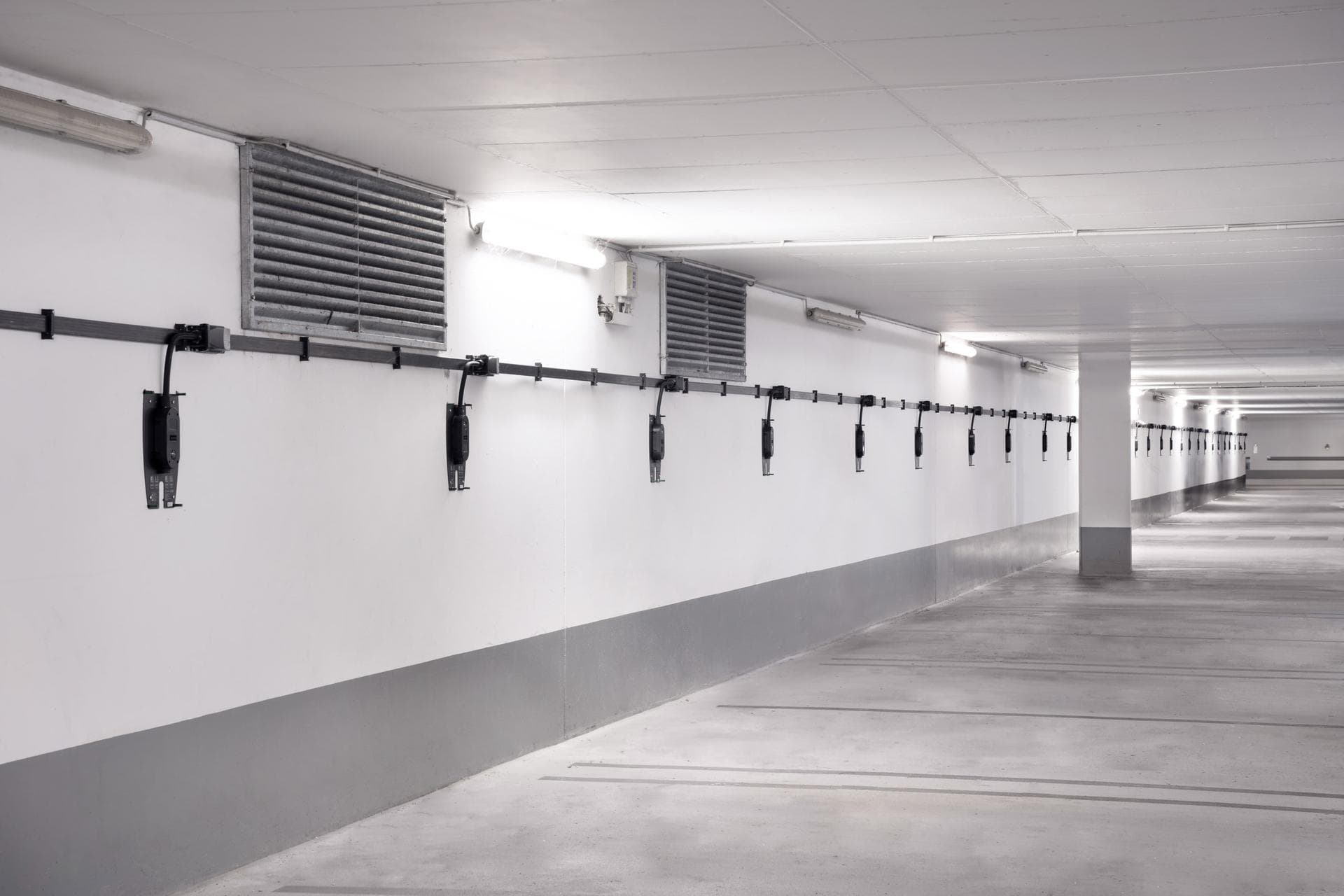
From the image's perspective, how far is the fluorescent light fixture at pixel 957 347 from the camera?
1361 centimetres

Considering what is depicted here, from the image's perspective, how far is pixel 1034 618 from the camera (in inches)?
467

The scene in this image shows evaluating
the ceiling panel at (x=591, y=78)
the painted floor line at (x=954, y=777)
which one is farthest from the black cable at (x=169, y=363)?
the painted floor line at (x=954, y=777)

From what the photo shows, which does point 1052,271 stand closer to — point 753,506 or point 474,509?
point 753,506

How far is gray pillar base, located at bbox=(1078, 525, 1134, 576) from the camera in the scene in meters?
16.0

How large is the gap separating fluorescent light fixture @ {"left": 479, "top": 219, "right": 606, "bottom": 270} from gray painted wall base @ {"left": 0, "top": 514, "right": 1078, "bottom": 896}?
187 cm

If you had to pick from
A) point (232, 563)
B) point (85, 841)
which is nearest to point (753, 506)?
point (232, 563)

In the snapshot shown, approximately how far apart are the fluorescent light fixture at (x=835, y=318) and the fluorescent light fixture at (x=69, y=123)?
6.40 meters

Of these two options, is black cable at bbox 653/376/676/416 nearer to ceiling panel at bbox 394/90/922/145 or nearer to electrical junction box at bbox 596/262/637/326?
electrical junction box at bbox 596/262/637/326

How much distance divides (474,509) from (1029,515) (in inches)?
481

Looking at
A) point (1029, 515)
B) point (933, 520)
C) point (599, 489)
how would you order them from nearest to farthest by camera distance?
point (599, 489), point (933, 520), point (1029, 515)

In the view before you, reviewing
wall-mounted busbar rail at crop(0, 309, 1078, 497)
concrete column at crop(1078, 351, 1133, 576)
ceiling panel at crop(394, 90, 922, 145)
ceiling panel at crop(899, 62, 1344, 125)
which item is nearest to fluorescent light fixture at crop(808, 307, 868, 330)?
wall-mounted busbar rail at crop(0, 309, 1078, 497)

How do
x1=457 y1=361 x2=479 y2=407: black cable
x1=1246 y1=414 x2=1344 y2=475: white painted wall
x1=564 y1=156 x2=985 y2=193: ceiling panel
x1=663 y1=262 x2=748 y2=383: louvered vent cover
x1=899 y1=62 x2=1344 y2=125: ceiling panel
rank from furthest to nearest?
1. x1=1246 y1=414 x2=1344 y2=475: white painted wall
2. x1=663 y1=262 x2=748 y2=383: louvered vent cover
3. x1=457 y1=361 x2=479 y2=407: black cable
4. x1=564 y1=156 x2=985 y2=193: ceiling panel
5. x1=899 y1=62 x2=1344 y2=125: ceiling panel

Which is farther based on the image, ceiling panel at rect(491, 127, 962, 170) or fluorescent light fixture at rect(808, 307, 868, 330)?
fluorescent light fixture at rect(808, 307, 868, 330)

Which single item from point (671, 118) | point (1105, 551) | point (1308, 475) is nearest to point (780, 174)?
point (671, 118)
